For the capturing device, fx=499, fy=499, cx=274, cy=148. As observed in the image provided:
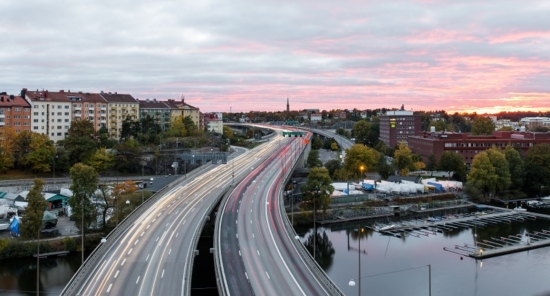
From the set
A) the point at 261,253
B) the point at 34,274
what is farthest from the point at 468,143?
the point at 34,274

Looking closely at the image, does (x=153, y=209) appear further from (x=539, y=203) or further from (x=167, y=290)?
(x=539, y=203)

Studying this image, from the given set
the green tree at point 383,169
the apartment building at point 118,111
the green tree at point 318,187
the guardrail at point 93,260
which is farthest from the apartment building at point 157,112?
the guardrail at point 93,260

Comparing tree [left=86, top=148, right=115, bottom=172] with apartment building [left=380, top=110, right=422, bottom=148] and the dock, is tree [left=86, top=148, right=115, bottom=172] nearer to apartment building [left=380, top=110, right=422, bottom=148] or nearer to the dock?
the dock

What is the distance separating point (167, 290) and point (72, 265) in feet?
51.7

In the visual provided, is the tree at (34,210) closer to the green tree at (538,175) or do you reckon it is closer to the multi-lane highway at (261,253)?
the multi-lane highway at (261,253)

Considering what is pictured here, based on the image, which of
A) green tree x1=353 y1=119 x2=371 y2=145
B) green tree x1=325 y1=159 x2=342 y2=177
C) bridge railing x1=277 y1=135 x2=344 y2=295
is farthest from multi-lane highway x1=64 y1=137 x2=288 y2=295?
green tree x1=353 y1=119 x2=371 y2=145

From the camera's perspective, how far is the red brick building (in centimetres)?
7975

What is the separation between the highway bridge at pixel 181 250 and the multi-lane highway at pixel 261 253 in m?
0.05

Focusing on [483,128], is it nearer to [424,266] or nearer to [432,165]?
[432,165]

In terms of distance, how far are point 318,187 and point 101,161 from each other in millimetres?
28525

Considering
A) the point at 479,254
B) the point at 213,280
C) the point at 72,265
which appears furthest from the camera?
the point at 479,254

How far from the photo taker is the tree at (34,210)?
3394 centimetres

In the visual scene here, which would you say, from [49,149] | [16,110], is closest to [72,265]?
[49,149]

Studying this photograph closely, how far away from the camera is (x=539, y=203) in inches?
2343
